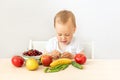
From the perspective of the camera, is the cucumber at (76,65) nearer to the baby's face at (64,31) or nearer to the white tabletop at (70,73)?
the white tabletop at (70,73)

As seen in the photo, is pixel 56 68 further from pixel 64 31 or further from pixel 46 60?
pixel 64 31

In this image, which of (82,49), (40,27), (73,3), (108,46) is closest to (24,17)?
(40,27)

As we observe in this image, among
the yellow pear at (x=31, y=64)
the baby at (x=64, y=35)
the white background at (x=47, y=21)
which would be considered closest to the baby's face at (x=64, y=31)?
the baby at (x=64, y=35)

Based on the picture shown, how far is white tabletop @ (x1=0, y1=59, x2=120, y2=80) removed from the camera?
4.30ft

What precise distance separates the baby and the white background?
0.83ft

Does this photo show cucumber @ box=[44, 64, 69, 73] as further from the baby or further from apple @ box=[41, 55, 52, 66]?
the baby

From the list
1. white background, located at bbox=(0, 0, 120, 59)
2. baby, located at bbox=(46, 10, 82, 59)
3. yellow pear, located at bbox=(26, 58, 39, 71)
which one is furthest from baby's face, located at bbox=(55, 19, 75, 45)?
yellow pear, located at bbox=(26, 58, 39, 71)

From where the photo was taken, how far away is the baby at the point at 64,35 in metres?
1.82

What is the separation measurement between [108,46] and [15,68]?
1054 millimetres

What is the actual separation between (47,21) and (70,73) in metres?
0.88

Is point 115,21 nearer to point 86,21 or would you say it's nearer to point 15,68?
point 86,21

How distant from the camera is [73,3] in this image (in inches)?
85.7

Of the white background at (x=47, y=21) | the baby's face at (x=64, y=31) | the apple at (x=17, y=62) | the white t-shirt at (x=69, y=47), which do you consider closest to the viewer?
the apple at (x=17, y=62)

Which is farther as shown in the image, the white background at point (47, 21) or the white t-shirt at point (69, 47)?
the white background at point (47, 21)
